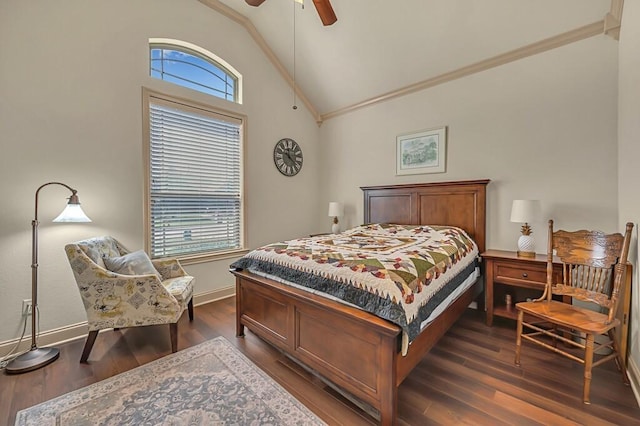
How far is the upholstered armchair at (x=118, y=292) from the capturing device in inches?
81.0

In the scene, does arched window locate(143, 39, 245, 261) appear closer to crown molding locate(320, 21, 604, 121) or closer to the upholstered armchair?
the upholstered armchair

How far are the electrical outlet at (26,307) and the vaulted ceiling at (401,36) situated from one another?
382cm

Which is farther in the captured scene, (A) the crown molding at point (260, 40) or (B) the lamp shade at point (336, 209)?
(B) the lamp shade at point (336, 209)

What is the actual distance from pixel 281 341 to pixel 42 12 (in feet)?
11.7

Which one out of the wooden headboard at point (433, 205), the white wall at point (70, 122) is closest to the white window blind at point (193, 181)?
the white wall at point (70, 122)

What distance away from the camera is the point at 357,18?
3.29 meters

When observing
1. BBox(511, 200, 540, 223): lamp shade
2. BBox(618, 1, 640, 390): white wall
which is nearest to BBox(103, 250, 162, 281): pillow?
BBox(511, 200, 540, 223): lamp shade

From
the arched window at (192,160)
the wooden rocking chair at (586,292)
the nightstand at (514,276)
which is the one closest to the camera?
the wooden rocking chair at (586,292)

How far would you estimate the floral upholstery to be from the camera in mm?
2048

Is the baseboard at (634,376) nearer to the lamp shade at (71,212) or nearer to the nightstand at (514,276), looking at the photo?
the nightstand at (514,276)

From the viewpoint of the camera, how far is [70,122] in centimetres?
249

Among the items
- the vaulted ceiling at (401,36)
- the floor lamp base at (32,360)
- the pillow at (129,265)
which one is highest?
the vaulted ceiling at (401,36)

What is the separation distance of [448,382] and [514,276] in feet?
4.66

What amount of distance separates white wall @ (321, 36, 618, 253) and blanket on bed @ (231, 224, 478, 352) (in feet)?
2.97
